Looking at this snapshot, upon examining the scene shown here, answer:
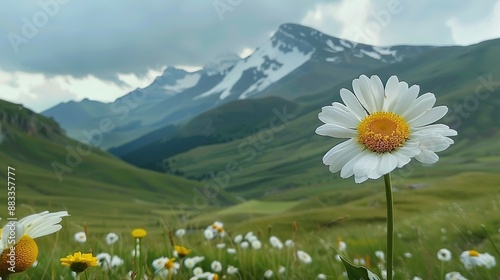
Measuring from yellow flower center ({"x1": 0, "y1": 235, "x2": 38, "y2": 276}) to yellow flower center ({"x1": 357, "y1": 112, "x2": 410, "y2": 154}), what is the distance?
164 centimetres

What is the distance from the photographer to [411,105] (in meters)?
2.67

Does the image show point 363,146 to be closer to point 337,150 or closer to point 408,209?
point 337,150

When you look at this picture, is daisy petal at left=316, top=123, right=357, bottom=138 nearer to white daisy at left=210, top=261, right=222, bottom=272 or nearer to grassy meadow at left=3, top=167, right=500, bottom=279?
grassy meadow at left=3, top=167, right=500, bottom=279

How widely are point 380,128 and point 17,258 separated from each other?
1.78 m

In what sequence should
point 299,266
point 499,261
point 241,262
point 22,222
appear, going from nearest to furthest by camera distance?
point 22,222 < point 499,261 < point 299,266 < point 241,262

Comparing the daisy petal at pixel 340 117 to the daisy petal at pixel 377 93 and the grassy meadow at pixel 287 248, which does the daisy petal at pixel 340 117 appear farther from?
the grassy meadow at pixel 287 248

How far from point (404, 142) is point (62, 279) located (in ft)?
9.90

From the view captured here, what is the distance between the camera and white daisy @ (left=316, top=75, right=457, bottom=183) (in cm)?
239

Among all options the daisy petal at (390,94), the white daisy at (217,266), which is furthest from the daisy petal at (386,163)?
the white daisy at (217,266)

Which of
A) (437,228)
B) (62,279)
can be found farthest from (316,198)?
(62,279)

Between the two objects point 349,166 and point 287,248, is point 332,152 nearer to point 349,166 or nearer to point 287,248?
point 349,166

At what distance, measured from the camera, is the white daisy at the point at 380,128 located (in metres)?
2.39

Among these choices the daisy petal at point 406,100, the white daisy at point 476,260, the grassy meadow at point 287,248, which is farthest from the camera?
the grassy meadow at point 287,248

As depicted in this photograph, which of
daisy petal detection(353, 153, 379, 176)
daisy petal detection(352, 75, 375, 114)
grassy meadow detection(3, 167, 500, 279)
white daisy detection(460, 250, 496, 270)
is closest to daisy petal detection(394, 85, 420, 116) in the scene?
daisy petal detection(352, 75, 375, 114)
